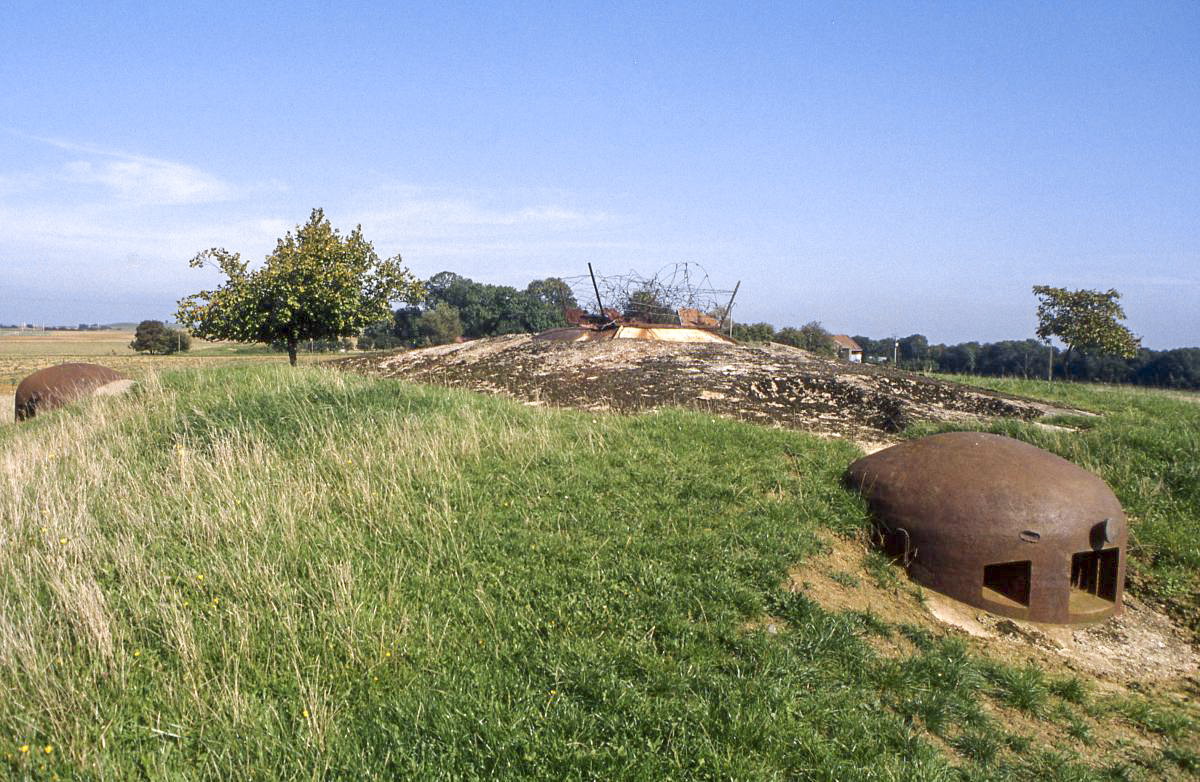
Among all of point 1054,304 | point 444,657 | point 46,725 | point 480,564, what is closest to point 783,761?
point 444,657

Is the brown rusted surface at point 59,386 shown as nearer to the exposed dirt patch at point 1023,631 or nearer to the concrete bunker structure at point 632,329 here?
the concrete bunker structure at point 632,329

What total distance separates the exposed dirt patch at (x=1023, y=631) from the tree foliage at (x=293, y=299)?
12577 mm

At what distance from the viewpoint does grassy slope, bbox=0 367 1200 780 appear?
301 cm

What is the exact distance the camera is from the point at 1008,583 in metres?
4.94

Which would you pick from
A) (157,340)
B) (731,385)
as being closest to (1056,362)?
(731,385)

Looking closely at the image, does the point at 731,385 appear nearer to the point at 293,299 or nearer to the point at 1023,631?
the point at 1023,631

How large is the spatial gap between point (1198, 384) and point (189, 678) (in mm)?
40165

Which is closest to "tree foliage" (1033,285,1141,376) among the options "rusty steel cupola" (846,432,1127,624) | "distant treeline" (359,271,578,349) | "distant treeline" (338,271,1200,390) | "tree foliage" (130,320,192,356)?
"distant treeline" (338,271,1200,390)

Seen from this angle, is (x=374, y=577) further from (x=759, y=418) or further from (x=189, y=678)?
(x=759, y=418)

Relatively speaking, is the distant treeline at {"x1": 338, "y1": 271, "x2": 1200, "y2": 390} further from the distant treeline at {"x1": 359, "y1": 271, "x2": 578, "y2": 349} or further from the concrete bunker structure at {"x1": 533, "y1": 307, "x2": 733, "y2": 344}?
Result: the concrete bunker structure at {"x1": 533, "y1": 307, "x2": 733, "y2": 344}

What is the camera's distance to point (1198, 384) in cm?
3198

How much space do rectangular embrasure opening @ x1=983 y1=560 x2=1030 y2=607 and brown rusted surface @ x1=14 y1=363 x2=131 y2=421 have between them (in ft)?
42.1

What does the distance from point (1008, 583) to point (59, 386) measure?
1423cm

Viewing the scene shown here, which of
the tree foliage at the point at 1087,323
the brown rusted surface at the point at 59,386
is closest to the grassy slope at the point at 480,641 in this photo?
the brown rusted surface at the point at 59,386
